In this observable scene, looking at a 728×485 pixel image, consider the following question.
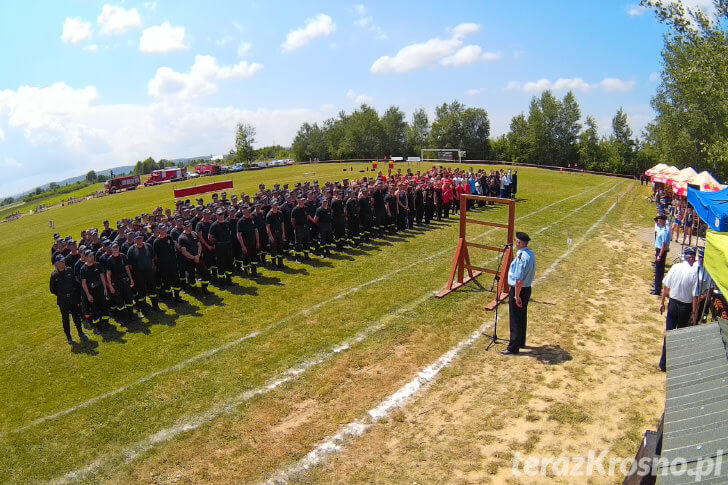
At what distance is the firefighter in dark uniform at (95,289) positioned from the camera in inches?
394

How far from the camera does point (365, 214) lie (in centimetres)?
1636

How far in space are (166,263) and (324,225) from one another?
5.02 m

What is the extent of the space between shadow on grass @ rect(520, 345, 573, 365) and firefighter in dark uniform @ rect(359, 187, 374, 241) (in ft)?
29.7

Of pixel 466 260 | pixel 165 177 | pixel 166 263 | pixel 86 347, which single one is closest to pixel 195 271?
pixel 166 263

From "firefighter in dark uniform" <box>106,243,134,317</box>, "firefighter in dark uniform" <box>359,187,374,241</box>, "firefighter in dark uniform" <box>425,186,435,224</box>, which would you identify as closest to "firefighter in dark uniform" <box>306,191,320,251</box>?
"firefighter in dark uniform" <box>359,187,374,241</box>

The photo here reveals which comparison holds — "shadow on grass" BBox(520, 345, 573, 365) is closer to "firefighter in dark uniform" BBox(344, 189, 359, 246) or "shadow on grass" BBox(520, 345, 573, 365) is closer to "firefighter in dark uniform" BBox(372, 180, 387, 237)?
"firefighter in dark uniform" BBox(344, 189, 359, 246)

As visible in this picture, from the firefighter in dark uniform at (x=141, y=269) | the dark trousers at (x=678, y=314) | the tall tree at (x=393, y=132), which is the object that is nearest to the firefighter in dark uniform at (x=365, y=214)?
the firefighter in dark uniform at (x=141, y=269)

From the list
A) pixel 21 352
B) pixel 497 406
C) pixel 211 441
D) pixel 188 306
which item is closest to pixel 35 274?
pixel 21 352

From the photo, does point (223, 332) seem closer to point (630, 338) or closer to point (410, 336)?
point (410, 336)

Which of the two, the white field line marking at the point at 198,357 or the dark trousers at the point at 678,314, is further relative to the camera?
the dark trousers at the point at 678,314

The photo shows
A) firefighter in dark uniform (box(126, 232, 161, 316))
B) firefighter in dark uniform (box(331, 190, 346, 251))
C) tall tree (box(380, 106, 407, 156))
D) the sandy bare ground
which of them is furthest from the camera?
tall tree (box(380, 106, 407, 156))

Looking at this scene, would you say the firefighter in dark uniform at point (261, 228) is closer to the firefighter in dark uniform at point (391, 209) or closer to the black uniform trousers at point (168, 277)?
the black uniform trousers at point (168, 277)

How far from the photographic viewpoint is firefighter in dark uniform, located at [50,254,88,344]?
9516 millimetres

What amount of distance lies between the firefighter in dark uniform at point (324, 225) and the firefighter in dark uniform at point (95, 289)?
6.26 m
